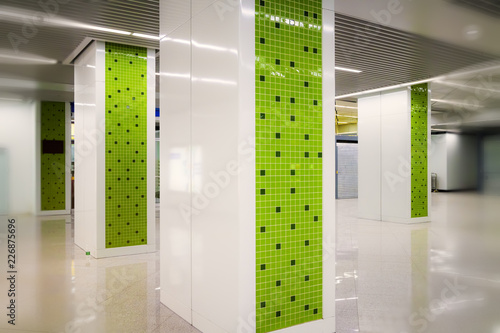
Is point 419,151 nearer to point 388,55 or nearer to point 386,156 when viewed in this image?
point 386,156

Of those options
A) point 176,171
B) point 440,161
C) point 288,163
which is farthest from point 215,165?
point 440,161

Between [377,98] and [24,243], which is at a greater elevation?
[377,98]

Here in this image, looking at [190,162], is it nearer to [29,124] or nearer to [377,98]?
[377,98]

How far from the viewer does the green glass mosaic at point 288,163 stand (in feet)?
13.0

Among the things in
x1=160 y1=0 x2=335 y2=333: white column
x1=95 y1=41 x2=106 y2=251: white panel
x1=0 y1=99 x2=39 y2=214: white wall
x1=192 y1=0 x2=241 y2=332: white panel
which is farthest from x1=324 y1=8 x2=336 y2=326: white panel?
x1=0 y1=99 x2=39 y2=214: white wall

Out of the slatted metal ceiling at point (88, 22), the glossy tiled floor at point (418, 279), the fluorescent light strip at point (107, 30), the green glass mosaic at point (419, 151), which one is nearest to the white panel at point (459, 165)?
the green glass mosaic at point (419, 151)

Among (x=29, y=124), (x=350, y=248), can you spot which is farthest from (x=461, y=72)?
(x=29, y=124)

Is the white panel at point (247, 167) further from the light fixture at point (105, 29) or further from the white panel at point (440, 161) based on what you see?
the white panel at point (440, 161)

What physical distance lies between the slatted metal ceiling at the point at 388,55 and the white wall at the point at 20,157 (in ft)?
42.2

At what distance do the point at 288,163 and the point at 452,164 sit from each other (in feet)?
90.8

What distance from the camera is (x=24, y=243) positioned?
988 cm

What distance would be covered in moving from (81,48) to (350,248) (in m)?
7.83

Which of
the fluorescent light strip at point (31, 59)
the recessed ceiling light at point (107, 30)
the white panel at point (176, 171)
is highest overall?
the fluorescent light strip at point (31, 59)

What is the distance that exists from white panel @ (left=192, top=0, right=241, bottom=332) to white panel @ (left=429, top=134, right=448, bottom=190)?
2763 cm
